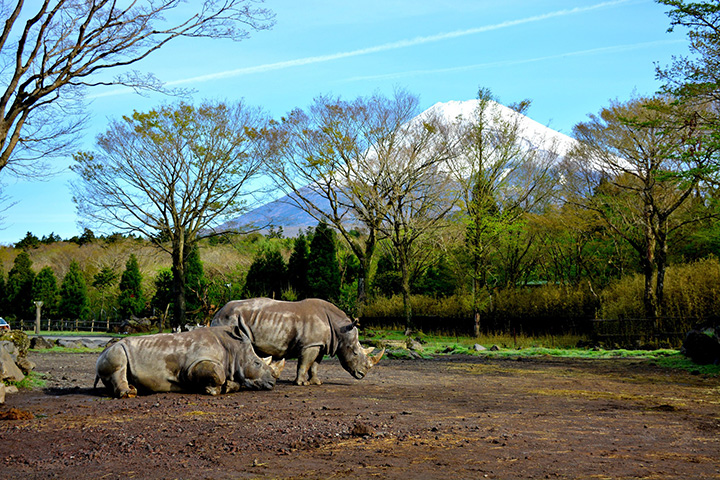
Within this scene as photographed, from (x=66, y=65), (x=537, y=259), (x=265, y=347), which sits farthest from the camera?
(x=537, y=259)

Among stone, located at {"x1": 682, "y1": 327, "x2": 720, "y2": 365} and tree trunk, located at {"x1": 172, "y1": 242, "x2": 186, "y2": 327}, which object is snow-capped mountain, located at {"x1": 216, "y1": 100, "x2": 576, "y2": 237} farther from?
stone, located at {"x1": 682, "y1": 327, "x2": 720, "y2": 365}

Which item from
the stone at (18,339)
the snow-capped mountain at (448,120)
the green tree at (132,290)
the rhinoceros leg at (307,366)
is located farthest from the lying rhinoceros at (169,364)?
the green tree at (132,290)

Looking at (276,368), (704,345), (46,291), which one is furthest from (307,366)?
(46,291)

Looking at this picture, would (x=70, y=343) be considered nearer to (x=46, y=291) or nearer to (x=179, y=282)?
(x=179, y=282)

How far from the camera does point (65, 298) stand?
55.0 meters

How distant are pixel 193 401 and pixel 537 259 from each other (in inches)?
1396

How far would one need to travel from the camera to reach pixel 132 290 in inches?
2098

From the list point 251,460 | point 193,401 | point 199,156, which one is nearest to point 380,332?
point 199,156

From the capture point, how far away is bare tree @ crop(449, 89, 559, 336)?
3450cm

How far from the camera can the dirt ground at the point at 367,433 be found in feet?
17.4

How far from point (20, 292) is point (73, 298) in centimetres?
584

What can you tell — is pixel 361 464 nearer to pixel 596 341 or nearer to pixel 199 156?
pixel 596 341

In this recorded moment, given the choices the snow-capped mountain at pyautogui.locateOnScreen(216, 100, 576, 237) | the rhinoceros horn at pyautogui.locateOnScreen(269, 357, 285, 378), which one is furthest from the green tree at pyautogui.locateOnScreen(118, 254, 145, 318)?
the rhinoceros horn at pyautogui.locateOnScreen(269, 357, 285, 378)

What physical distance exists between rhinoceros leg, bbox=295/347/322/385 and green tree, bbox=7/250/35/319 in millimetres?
51639
